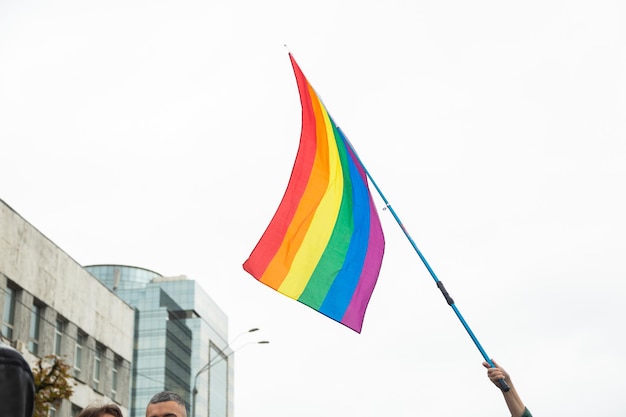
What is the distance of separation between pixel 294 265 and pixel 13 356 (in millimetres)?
6666

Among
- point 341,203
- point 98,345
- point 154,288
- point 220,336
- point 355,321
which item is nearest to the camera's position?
point 355,321

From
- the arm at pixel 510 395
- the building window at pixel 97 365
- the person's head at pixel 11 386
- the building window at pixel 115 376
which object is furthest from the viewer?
the building window at pixel 115 376

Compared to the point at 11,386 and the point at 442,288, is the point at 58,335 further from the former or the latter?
the point at 11,386

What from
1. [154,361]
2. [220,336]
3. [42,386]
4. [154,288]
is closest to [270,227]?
[42,386]

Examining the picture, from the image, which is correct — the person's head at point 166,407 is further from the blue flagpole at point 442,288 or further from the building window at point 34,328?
the building window at point 34,328

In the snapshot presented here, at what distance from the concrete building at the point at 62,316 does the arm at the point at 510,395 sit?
28063 mm

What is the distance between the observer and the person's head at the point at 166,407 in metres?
5.87

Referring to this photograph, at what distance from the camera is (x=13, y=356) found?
1.72m

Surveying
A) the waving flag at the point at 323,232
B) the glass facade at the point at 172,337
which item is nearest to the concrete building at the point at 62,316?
the waving flag at the point at 323,232

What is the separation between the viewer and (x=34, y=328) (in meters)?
34.4

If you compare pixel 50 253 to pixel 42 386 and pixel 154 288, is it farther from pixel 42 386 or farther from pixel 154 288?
pixel 154 288

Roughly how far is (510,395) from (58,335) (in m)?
33.0

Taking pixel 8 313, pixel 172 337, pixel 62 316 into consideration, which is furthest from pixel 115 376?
pixel 172 337

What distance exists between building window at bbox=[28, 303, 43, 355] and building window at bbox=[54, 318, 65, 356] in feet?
3.58
